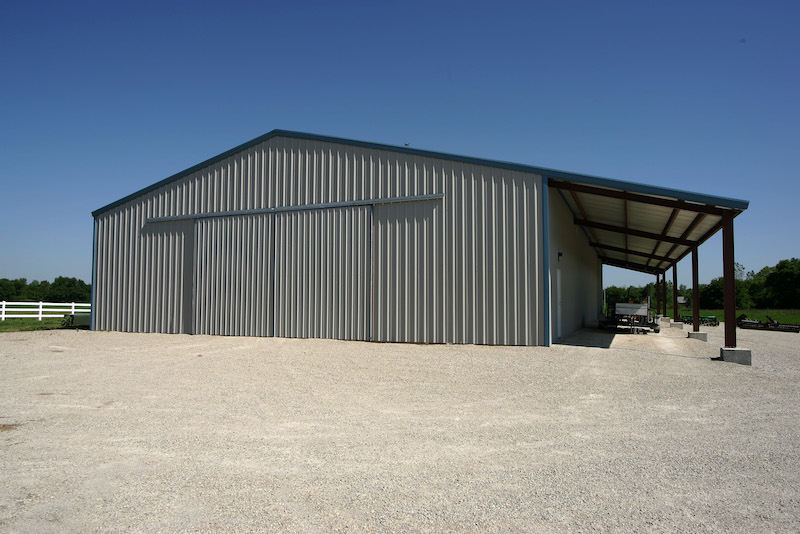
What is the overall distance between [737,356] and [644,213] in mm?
5288

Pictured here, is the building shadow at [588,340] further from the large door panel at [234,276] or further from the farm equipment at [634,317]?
the large door panel at [234,276]

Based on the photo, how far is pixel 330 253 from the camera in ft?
45.3

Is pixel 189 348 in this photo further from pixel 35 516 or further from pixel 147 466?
pixel 35 516

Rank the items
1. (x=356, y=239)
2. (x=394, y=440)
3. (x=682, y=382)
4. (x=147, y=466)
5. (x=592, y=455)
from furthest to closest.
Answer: (x=356, y=239) < (x=682, y=382) < (x=394, y=440) < (x=592, y=455) < (x=147, y=466)

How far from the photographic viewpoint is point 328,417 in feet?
19.2

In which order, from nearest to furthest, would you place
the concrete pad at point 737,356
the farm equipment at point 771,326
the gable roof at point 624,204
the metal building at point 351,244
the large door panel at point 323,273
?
the concrete pad at point 737,356 → the gable roof at point 624,204 → the metal building at point 351,244 → the large door panel at point 323,273 → the farm equipment at point 771,326

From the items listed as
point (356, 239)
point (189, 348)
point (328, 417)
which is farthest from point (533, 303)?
point (189, 348)

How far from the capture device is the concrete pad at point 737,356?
10320mm

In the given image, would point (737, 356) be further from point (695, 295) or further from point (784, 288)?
point (784, 288)

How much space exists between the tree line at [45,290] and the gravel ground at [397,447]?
2657 inches

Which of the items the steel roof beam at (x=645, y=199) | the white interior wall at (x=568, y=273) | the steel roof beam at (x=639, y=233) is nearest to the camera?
the steel roof beam at (x=645, y=199)

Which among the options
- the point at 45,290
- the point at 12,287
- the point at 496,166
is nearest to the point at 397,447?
the point at 496,166

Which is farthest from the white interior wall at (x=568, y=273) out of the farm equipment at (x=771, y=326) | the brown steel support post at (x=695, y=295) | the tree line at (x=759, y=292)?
the tree line at (x=759, y=292)

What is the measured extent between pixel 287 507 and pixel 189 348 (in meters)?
9.68
